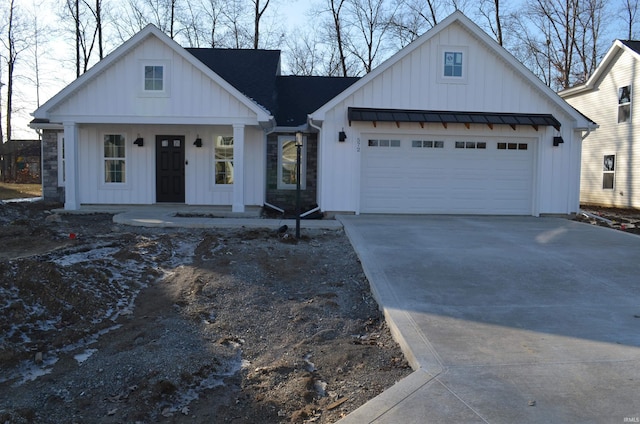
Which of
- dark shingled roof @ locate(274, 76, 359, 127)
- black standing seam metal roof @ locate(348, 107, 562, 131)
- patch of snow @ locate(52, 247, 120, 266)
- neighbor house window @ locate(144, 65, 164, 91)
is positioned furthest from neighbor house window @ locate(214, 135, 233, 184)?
patch of snow @ locate(52, 247, 120, 266)

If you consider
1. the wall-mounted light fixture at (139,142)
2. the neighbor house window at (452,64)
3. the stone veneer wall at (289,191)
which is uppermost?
the neighbor house window at (452,64)

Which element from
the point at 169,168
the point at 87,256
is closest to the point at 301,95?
the point at 169,168

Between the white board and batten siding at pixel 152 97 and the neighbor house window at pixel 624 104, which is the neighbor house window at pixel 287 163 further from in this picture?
the neighbor house window at pixel 624 104

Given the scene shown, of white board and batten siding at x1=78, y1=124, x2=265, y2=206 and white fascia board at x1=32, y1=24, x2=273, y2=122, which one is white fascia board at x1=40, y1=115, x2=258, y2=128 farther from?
white board and batten siding at x1=78, y1=124, x2=265, y2=206

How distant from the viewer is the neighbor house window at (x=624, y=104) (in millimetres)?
18859

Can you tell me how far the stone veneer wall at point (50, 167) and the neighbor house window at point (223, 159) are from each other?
563 cm

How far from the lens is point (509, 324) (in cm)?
516

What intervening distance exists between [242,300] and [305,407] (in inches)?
108

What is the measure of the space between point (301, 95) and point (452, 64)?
19.3 ft

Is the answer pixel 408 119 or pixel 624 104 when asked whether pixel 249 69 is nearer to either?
pixel 408 119

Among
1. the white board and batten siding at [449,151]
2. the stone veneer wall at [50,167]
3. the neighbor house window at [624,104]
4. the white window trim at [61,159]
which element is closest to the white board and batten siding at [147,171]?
the white window trim at [61,159]

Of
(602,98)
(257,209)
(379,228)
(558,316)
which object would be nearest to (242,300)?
(558,316)

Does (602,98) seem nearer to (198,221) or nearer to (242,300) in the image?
(198,221)

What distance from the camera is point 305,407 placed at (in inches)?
148
